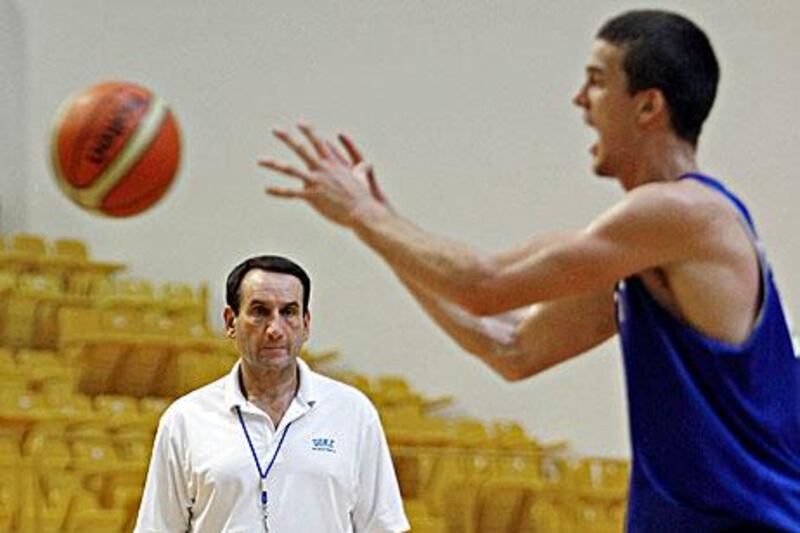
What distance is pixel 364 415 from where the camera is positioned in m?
4.21

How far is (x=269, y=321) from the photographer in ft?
13.7

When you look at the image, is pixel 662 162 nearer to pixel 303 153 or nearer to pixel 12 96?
pixel 303 153

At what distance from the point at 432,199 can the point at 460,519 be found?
4.68 m

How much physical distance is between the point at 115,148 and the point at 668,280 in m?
3.45

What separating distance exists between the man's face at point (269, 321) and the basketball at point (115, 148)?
132 centimetres

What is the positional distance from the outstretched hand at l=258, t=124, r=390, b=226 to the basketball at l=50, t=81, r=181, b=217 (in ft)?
9.97

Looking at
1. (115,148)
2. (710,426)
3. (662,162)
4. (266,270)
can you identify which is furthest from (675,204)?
(115,148)

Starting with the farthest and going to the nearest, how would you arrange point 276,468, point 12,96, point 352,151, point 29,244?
point 12,96 < point 29,244 < point 276,468 < point 352,151

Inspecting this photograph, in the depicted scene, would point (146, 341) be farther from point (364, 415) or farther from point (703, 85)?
point (703, 85)

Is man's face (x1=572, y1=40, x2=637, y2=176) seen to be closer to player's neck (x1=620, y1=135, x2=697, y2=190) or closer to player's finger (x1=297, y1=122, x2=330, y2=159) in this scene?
player's neck (x1=620, y1=135, x2=697, y2=190)

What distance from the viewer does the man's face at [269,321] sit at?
4.18 metres

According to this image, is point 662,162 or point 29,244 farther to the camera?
point 29,244

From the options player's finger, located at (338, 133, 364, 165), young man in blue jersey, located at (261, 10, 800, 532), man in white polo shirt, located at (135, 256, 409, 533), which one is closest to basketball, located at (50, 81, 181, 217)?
man in white polo shirt, located at (135, 256, 409, 533)

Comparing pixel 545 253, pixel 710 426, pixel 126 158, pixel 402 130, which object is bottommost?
pixel 710 426
